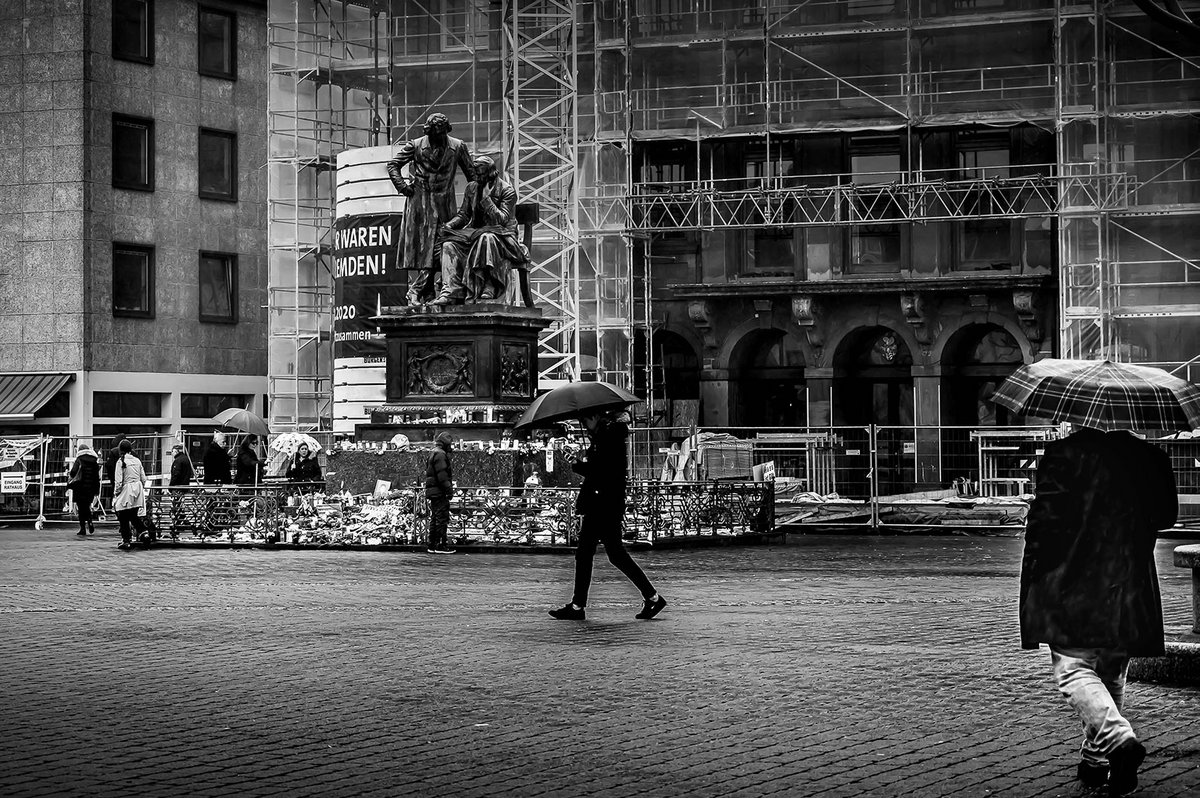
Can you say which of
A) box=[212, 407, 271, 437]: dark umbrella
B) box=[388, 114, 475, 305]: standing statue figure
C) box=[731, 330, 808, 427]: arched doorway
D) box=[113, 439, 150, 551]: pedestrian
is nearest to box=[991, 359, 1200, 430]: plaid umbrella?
box=[388, 114, 475, 305]: standing statue figure

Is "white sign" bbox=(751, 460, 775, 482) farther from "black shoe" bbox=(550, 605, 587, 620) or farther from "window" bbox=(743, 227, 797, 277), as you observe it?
"black shoe" bbox=(550, 605, 587, 620)

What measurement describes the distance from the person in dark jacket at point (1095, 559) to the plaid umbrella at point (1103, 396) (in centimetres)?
14

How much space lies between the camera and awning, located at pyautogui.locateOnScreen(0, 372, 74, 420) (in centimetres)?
4472

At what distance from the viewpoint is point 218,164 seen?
162ft

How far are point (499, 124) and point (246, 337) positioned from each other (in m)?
10.9

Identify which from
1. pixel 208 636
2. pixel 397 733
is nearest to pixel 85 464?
pixel 208 636

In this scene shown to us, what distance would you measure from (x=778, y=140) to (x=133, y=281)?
1584 cm

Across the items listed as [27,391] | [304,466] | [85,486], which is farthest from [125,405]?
[85,486]

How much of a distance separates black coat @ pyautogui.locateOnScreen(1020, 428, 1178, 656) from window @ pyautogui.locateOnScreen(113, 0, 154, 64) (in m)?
40.7

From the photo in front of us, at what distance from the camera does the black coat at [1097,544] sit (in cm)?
880

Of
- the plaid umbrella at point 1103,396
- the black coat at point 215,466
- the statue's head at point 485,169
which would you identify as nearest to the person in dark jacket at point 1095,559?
the plaid umbrella at point 1103,396

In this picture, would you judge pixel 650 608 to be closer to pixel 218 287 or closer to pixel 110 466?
pixel 110 466

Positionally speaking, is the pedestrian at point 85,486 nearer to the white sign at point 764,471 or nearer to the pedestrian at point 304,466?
the pedestrian at point 304,466

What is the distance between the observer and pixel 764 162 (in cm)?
4272
